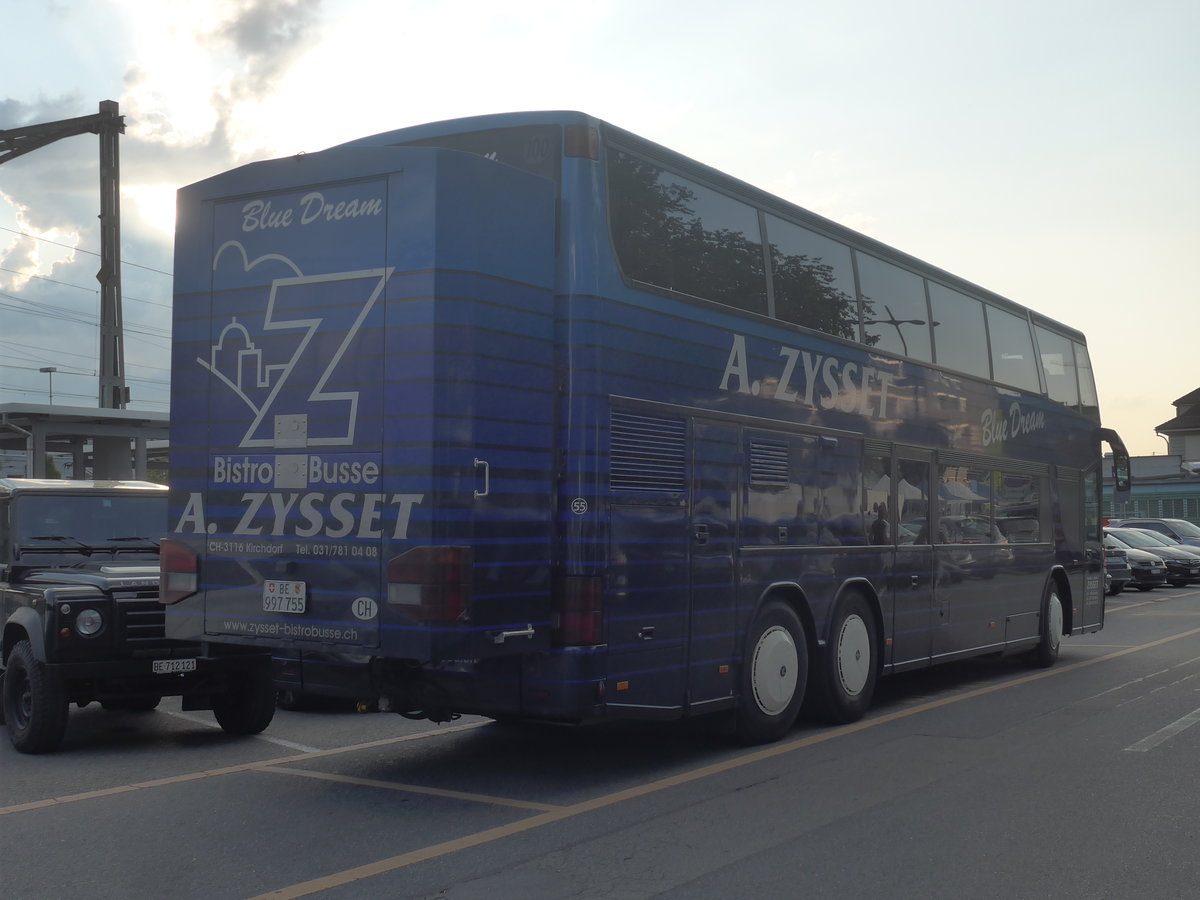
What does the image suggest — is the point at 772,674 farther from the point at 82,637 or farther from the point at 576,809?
the point at 82,637

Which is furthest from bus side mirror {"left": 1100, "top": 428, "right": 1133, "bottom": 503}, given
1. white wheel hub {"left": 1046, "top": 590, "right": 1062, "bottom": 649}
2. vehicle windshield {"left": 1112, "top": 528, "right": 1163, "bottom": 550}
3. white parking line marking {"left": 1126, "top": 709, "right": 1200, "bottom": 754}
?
vehicle windshield {"left": 1112, "top": 528, "right": 1163, "bottom": 550}

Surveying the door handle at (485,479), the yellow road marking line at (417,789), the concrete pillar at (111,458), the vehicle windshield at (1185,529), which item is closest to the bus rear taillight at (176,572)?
the yellow road marking line at (417,789)

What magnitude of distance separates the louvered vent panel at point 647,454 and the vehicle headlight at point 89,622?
3.83m

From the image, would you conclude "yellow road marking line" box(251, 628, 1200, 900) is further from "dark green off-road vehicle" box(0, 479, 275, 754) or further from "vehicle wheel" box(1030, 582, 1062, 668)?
"vehicle wheel" box(1030, 582, 1062, 668)

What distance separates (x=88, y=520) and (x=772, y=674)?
19.1 feet

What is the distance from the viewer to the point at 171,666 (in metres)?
8.70

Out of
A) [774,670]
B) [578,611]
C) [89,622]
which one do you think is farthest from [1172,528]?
[89,622]

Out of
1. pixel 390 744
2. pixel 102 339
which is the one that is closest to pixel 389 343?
pixel 390 744

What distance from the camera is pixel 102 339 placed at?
22.4 m

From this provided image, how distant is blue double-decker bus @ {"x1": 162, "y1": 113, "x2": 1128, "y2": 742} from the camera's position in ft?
22.4

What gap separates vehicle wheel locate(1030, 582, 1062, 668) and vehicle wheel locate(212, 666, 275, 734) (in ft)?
29.5

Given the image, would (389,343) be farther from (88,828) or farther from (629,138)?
(88,828)

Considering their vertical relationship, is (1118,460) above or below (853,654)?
above

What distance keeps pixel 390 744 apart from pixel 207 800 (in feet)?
6.99
